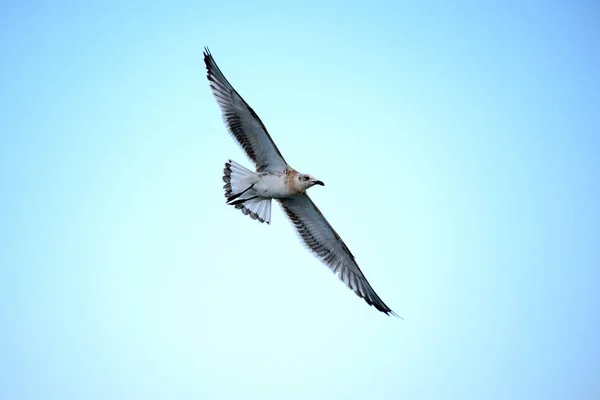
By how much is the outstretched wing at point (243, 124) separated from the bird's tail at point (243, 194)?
1.03 ft

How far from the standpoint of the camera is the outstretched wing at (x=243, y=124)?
10.4 meters

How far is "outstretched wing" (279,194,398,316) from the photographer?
11414 mm

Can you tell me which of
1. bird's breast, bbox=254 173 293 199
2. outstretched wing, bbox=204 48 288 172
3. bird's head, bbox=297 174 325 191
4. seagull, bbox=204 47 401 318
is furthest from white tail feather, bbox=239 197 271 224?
bird's head, bbox=297 174 325 191

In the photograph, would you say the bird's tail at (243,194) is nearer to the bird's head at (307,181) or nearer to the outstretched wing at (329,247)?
the outstretched wing at (329,247)

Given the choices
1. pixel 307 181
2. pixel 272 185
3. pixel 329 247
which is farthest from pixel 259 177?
pixel 329 247

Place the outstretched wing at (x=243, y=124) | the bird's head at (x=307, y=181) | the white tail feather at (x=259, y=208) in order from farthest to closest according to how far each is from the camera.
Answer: the white tail feather at (x=259, y=208) < the bird's head at (x=307, y=181) < the outstretched wing at (x=243, y=124)

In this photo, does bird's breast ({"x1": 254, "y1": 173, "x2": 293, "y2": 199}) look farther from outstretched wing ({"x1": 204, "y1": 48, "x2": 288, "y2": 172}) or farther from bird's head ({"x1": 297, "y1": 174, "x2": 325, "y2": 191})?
bird's head ({"x1": 297, "y1": 174, "x2": 325, "y2": 191})

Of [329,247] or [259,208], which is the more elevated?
[329,247]

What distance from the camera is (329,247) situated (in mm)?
11766

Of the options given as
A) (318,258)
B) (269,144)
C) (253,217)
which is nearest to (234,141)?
(269,144)

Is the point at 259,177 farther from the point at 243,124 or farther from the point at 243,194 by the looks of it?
the point at 243,124

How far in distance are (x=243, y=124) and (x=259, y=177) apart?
884mm

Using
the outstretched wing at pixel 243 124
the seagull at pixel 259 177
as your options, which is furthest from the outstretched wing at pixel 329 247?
the outstretched wing at pixel 243 124

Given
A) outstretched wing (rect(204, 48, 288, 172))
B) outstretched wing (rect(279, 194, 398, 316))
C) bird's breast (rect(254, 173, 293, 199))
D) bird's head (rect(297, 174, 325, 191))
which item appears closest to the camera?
outstretched wing (rect(204, 48, 288, 172))
